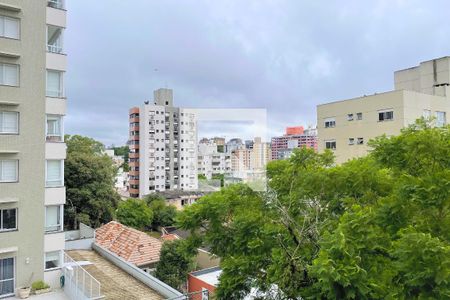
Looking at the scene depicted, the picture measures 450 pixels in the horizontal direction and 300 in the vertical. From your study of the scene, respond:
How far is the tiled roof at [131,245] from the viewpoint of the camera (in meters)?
16.6

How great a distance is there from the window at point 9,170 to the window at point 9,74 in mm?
2757

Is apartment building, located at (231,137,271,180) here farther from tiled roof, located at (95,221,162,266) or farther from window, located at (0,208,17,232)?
tiled roof, located at (95,221,162,266)

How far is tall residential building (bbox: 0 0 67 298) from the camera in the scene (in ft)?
39.6

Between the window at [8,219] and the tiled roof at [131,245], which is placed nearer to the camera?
the window at [8,219]

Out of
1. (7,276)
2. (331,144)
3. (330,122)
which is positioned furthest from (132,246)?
(330,122)

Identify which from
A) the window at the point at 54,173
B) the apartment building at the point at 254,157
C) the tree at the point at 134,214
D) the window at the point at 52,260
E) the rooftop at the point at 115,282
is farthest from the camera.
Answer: the tree at the point at 134,214

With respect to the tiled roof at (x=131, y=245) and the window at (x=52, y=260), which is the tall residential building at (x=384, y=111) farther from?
the window at (x=52, y=260)

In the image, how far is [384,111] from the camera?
21.6m

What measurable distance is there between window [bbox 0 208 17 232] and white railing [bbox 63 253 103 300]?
2.38 m

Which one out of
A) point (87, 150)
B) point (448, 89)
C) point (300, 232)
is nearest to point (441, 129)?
point (300, 232)

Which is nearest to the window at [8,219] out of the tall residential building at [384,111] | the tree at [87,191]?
the tree at [87,191]

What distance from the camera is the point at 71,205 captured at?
23.2m

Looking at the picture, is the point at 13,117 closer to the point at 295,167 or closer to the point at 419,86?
the point at 295,167

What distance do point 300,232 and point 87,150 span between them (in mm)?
24549
